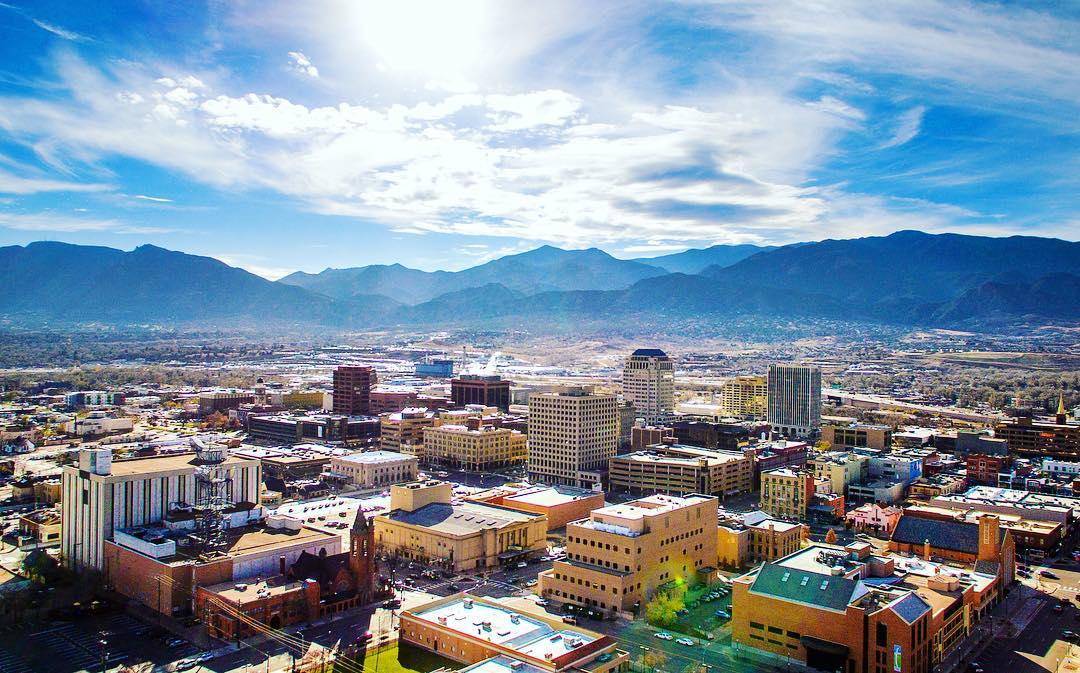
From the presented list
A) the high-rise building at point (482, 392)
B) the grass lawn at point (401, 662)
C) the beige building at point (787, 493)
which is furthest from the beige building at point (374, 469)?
the high-rise building at point (482, 392)

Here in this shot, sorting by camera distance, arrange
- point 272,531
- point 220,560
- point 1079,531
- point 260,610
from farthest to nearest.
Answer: point 1079,531
point 272,531
point 220,560
point 260,610

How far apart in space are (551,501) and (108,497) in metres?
34.9

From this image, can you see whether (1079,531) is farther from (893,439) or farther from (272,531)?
(272,531)

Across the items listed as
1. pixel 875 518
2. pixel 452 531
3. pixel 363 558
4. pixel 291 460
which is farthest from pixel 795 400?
pixel 363 558

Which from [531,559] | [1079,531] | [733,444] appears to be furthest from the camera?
[733,444]

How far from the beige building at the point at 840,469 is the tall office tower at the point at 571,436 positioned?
23.2 m

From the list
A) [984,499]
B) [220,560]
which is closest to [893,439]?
[984,499]

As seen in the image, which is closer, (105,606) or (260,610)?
(260,610)

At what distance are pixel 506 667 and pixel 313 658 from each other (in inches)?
460

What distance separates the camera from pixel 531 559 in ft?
206

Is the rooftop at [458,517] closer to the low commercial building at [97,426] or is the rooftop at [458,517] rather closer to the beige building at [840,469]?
the beige building at [840,469]

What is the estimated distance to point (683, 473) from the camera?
8538cm

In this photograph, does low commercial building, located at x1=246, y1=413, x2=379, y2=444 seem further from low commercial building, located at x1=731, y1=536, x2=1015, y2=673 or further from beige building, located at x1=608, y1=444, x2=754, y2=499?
low commercial building, located at x1=731, y1=536, x2=1015, y2=673

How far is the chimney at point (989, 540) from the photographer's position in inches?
2137
